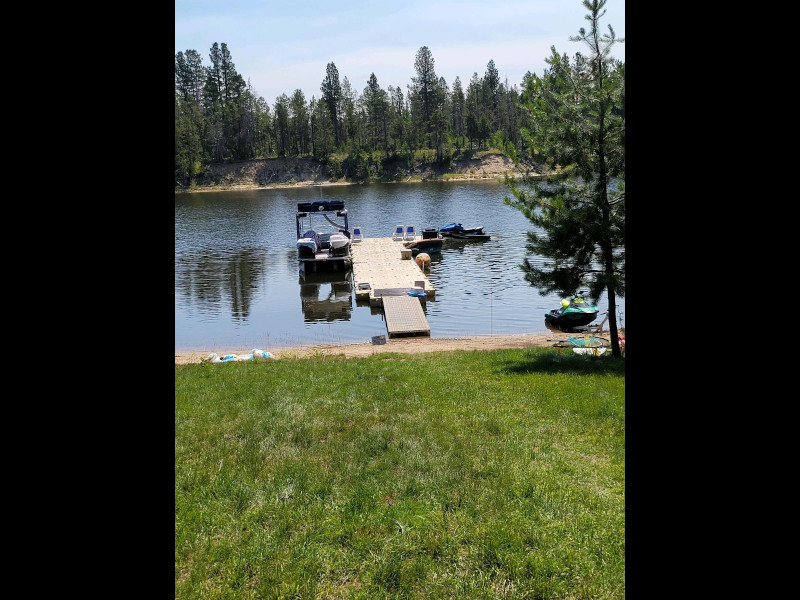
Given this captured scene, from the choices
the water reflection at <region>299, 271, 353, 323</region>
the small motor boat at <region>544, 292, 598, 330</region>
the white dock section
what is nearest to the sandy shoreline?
the small motor boat at <region>544, 292, 598, 330</region>

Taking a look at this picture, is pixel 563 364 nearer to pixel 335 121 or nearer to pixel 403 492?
pixel 403 492

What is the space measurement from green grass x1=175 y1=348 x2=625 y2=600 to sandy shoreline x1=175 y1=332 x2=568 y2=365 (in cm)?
864

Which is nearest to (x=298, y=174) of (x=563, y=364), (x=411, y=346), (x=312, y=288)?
(x=312, y=288)

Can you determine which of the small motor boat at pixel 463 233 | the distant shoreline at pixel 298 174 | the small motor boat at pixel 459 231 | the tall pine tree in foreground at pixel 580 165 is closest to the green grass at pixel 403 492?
the tall pine tree in foreground at pixel 580 165

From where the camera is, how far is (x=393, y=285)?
31672 millimetres

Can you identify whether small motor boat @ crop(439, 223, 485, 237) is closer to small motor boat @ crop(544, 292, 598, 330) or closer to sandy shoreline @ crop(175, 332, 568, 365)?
small motor boat @ crop(544, 292, 598, 330)

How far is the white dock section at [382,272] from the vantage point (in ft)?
101

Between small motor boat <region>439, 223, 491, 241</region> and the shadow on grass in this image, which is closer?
the shadow on grass

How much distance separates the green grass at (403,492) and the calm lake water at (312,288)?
1407cm

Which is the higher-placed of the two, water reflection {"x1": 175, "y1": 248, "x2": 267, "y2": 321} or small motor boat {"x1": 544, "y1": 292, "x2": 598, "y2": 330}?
water reflection {"x1": 175, "y1": 248, "x2": 267, "y2": 321}

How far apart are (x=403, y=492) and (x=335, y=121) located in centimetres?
14148

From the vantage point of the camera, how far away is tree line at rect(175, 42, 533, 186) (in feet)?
404
